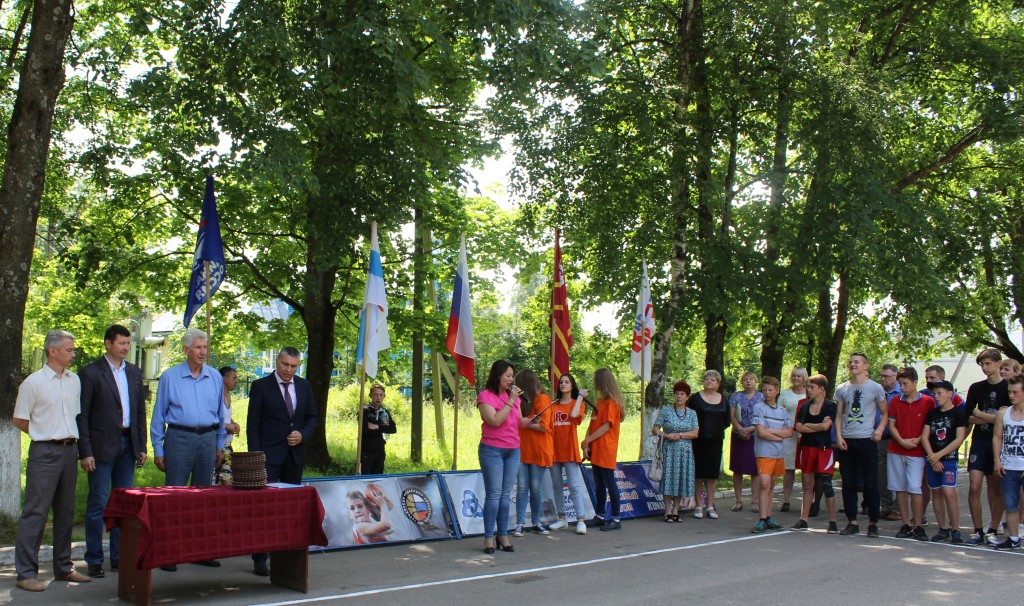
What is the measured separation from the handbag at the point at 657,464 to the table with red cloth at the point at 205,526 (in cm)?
619

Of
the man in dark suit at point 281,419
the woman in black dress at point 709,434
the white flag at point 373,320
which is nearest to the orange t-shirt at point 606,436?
the woman in black dress at point 709,434

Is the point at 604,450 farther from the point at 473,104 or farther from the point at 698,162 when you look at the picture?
the point at 473,104

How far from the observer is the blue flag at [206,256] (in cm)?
1268

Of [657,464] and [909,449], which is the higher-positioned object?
[909,449]

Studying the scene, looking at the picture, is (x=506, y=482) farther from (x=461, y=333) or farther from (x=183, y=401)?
(x=183, y=401)

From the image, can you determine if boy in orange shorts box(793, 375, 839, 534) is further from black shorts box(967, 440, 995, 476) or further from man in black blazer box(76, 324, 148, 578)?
man in black blazer box(76, 324, 148, 578)

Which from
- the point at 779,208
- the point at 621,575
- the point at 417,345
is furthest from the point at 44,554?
the point at 779,208

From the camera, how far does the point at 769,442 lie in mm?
11875

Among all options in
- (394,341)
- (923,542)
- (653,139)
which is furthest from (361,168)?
(923,542)

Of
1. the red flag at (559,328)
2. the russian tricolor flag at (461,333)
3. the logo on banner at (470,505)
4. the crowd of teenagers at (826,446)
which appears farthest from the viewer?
the red flag at (559,328)

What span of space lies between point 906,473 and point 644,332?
497 centimetres

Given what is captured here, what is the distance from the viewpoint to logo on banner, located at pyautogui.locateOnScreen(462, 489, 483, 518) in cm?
1132

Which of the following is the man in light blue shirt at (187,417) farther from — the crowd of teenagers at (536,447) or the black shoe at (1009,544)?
the black shoe at (1009,544)

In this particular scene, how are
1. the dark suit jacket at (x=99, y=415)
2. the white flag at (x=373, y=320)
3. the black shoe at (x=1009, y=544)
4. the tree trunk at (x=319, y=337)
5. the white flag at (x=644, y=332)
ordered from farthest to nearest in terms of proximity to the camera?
the tree trunk at (x=319, y=337), the white flag at (x=644, y=332), the white flag at (x=373, y=320), the black shoe at (x=1009, y=544), the dark suit jacket at (x=99, y=415)
